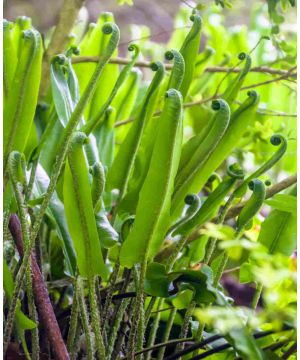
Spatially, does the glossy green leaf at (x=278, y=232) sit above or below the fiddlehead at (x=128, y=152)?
below

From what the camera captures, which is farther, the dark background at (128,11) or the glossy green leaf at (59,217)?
the dark background at (128,11)

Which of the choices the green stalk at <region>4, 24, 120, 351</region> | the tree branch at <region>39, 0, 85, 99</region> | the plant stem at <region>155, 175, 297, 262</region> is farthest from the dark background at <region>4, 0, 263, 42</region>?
the green stalk at <region>4, 24, 120, 351</region>

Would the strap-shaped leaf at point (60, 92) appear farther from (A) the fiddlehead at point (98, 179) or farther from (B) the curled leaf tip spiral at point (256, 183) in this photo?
(B) the curled leaf tip spiral at point (256, 183)

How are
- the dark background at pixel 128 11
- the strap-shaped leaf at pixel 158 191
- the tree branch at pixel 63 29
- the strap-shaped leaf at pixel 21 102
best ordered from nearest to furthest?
1. the strap-shaped leaf at pixel 158 191
2. the strap-shaped leaf at pixel 21 102
3. the tree branch at pixel 63 29
4. the dark background at pixel 128 11

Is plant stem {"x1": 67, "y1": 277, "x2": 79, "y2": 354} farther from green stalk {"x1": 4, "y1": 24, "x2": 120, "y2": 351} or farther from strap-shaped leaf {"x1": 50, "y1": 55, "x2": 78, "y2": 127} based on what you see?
strap-shaped leaf {"x1": 50, "y1": 55, "x2": 78, "y2": 127}

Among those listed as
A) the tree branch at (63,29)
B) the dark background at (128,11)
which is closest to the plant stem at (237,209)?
the tree branch at (63,29)

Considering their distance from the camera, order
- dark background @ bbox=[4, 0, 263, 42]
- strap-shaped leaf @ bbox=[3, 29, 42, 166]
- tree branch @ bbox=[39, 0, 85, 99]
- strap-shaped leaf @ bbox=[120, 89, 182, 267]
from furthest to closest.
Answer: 1. dark background @ bbox=[4, 0, 263, 42]
2. tree branch @ bbox=[39, 0, 85, 99]
3. strap-shaped leaf @ bbox=[3, 29, 42, 166]
4. strap-shaped leaf @ bbox=[120, 89, 182, 267]

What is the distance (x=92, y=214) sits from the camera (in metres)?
0.55

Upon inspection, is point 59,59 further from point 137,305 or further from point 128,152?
point 137,305

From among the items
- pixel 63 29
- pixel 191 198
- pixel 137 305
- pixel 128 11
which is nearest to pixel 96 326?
pixel 137 305

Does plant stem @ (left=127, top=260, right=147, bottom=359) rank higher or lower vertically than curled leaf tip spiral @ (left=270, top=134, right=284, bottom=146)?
lower

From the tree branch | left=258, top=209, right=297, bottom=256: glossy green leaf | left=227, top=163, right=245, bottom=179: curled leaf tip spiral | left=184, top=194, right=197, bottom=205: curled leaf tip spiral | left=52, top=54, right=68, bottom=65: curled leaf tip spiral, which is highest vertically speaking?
the tree branch

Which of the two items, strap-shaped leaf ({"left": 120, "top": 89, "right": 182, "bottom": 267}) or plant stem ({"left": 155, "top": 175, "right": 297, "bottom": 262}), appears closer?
strap-shaped leaf ({"left": 120, "top": 89, "right": 182, "bottom": 267})

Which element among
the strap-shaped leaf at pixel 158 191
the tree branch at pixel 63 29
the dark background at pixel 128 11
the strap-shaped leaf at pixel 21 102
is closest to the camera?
the strap-shaped leaf at pixel 158 191
